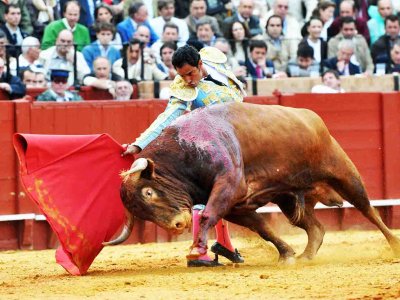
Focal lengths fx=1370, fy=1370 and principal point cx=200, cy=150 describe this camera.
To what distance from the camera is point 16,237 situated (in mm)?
12531

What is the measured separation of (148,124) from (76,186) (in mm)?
3005

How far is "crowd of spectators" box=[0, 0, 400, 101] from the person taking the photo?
13359 millimetres

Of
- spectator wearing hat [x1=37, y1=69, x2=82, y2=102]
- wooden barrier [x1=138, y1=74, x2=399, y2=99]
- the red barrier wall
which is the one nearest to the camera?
the red barrier wall

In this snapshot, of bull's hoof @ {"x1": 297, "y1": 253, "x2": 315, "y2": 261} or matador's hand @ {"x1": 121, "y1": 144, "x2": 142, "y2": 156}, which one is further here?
bull's hoof @ {"x1": 297, "y1": 253, "x2": 315, "y2": 261}

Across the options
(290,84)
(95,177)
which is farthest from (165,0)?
(95,177)

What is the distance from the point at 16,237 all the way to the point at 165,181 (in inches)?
144

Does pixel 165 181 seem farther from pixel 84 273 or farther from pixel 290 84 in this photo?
pixel 290 84

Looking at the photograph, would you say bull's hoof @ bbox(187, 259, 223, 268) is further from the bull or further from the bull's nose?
the bull's nose

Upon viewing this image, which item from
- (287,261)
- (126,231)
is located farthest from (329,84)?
(126,231)

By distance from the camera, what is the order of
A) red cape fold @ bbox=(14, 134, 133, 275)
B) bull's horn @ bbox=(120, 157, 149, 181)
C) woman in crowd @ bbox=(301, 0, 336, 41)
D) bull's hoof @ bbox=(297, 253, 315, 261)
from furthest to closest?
woman in crowd @ bbox=(301, 0, 336, 41), bull's hoof @ bbox=(297, 253, 315, 261), red cape fold @ bbox=(14, 134, 133, 275), bull's horn @ bbox=(120, 157, 149, 181)

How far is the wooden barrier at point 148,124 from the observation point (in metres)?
12.4

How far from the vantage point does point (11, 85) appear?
13.0 meters

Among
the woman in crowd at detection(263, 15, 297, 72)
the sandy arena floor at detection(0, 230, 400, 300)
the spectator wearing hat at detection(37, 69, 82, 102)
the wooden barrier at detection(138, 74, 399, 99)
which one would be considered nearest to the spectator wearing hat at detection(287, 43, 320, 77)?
the woman in crowd at detection(263, 15, 297, 72)

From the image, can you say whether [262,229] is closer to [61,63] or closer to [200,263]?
[200,263]
